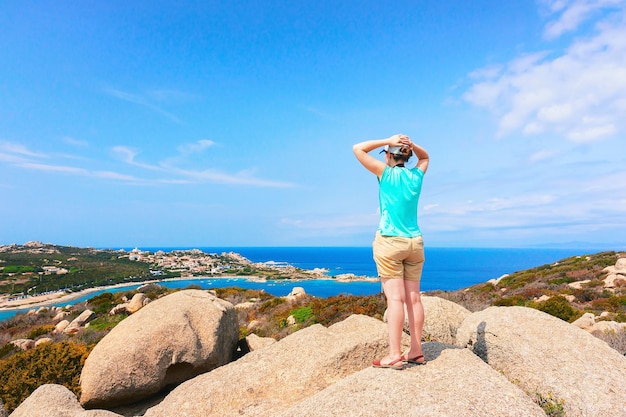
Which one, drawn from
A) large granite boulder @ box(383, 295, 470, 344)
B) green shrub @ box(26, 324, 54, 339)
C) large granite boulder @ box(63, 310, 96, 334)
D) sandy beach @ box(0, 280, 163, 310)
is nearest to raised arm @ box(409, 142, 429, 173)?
large granite boulder @ box(383, 295, 470, 344)

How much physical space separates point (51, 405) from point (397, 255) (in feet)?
24.1

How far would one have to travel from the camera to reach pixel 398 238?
17.8 feet

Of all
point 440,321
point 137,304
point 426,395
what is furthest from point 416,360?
point 137,304

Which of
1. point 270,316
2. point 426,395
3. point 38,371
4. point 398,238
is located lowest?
point 270,316

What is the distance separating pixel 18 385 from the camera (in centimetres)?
912

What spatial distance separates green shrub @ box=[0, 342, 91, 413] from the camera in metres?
9.05

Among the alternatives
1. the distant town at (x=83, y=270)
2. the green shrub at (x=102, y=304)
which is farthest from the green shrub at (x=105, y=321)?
the distant town at (x=83, y=270)

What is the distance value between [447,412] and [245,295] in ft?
96.0

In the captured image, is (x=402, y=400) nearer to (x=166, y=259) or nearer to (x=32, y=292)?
(x=32, y=292)

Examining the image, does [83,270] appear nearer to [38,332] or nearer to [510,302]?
[38,332]

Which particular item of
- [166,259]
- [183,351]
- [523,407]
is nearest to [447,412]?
[523,407]

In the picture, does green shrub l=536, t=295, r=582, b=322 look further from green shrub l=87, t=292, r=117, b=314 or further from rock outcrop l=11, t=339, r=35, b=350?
green shrub l=87, t=292, r=117, b=314

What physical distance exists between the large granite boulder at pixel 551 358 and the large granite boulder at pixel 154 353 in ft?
20.7

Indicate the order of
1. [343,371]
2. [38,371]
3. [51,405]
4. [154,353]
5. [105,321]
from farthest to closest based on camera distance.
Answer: [105,321], [38,371], [154,353], [51,405], [343,371]
